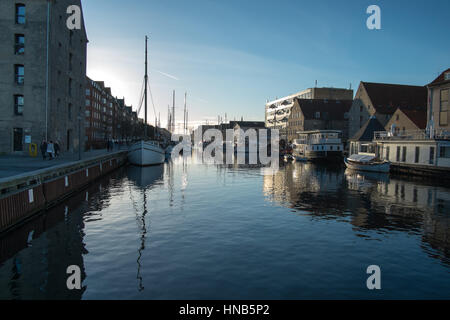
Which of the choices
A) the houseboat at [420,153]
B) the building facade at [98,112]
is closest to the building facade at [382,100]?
the houseboat at [420,153]

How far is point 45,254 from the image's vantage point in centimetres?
1099

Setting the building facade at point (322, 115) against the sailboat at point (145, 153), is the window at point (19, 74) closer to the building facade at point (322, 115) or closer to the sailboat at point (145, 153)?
the sailboat at point (145, 153)

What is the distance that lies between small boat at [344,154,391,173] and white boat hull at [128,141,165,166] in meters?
27.5

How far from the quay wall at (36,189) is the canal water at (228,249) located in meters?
0.60

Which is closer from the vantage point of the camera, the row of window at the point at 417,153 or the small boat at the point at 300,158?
the row of window at the point at 417,153

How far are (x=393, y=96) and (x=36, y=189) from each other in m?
80.1

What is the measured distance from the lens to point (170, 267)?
398 inches

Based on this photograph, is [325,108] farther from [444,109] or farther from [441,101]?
[444,109]

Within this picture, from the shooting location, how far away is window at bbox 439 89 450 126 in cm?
4316

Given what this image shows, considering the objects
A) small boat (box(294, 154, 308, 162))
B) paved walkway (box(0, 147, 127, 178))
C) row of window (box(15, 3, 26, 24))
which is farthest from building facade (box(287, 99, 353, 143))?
paved walkway (box(0, 147, 127, 178))

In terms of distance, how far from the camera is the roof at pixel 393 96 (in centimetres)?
7681

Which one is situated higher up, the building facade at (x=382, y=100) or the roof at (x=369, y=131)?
the building facade at (x=382, y=100)

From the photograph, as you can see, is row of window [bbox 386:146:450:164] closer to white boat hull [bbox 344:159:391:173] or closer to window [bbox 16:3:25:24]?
white boat hull [bbox 344:159:391:173]
